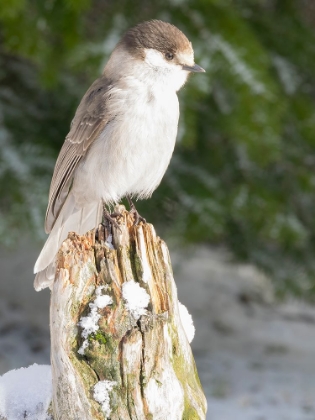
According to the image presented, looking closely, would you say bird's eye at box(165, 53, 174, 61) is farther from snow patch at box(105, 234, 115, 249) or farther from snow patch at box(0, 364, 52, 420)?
snow patch at box(0, 364, 52, 420)

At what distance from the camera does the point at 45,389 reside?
3.08 metres

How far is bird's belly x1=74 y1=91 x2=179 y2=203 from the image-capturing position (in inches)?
143

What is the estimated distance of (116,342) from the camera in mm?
2738

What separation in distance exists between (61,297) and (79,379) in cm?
33

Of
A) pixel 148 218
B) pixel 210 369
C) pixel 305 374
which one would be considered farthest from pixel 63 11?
pixel 305 374

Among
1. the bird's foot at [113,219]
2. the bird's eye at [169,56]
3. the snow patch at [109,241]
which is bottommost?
the snow patch at [109,241]

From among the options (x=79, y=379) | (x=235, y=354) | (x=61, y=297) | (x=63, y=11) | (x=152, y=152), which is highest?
(x=63, y=11)

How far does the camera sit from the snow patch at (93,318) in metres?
2.75

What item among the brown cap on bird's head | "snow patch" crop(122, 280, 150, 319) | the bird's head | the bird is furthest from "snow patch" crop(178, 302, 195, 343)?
the brown cap on bird's head

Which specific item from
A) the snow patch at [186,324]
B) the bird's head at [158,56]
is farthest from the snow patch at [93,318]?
the bird's head at [158,56]

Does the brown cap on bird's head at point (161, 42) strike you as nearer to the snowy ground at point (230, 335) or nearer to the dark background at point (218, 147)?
the dark background at point (218, 147)

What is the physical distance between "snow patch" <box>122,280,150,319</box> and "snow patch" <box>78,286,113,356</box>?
0.07 meters

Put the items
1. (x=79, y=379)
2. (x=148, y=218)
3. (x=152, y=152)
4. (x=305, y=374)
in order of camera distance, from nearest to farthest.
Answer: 1. (x=79, y=379)
2. (x=152, y=152)
3. (x=148, y=218)
4. (x=305, y=374)

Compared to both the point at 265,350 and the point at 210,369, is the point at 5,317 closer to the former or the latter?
the point at 210,369
